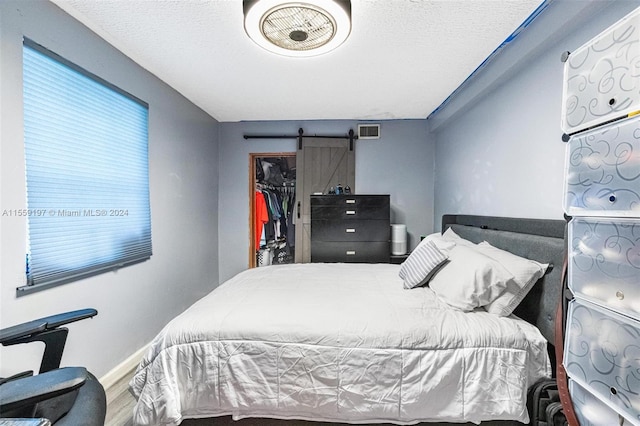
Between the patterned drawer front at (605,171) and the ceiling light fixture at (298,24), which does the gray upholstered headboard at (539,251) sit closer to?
the patterned drawer front at (605,171)

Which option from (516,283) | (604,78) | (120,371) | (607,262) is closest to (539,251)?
(516,283)

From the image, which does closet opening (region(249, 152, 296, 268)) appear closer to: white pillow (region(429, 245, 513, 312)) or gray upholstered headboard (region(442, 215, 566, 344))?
white pillow (region(429, 245, 513, 312))

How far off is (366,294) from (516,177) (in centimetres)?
133

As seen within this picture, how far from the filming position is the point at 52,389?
721 mm

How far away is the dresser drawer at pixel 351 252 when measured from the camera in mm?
3016

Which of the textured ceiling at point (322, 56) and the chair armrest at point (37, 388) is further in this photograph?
the textured ceiling at point (322, 56)

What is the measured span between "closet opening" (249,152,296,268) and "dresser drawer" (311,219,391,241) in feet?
2.20

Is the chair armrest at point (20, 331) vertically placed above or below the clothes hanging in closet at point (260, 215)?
below

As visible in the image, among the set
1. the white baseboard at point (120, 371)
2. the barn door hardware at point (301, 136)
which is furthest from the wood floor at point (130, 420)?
the barn door hardware at point (301, 136)

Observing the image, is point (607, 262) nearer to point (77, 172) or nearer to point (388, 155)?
point (77, 172)

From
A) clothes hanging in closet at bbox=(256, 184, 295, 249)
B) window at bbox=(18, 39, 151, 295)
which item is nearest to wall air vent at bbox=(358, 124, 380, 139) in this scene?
clothes hanging in closet at bbox=(256, 184, 295, 249)

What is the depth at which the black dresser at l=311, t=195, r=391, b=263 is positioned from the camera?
3010 millimetres

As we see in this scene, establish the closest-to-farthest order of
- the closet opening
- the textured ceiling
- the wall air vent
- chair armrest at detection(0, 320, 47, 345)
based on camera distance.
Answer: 1. chair armrest at detection(0, 320, 47, 345)
2. the textured ceiling
3. the wall air vent
4. the closet opening

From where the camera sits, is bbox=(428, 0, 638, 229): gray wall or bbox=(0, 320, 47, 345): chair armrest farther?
bbox=(428, 0, 638, 229): gray wall
